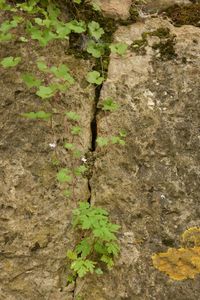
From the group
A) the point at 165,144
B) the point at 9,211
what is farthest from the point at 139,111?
the point at 9,211

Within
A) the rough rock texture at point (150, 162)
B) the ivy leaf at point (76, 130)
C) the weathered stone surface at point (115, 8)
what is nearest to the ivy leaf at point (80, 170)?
the rough rock texture at point (150, 162)

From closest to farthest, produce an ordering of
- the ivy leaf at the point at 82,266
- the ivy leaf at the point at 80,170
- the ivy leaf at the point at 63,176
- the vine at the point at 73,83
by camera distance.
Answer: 1. the ivy leaf at the point at 82,266
2. the vine at the point at 73,83
3. the ivy leaf at the point at 63,176
4. the ivy leaf at the point at 80,170

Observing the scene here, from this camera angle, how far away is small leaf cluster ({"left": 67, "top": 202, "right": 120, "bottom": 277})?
263cm

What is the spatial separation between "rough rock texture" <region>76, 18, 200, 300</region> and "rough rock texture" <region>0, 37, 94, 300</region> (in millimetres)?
204

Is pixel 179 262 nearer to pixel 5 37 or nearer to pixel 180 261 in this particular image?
pixel 180 261

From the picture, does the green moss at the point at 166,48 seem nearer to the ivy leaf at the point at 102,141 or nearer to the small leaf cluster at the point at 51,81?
the small leaf cluster at the point at 51,81

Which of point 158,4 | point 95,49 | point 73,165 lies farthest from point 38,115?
point 158,4

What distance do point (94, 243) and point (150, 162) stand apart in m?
0.69

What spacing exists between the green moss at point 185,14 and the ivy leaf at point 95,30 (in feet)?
2.32

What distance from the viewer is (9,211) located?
9.27ft

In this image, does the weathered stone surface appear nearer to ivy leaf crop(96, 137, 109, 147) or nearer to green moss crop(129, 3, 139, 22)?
green moss crop(129, 3, 139, 22)

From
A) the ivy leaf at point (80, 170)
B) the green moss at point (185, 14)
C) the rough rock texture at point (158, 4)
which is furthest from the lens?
the rough rock texture at point (158, 4)

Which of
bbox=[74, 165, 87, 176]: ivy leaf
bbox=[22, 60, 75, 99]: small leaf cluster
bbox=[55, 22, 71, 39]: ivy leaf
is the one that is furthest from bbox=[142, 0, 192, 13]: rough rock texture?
bbox=[74, 165, 87, 176]: ivy leaf

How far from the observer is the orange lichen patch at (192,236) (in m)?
2.78
